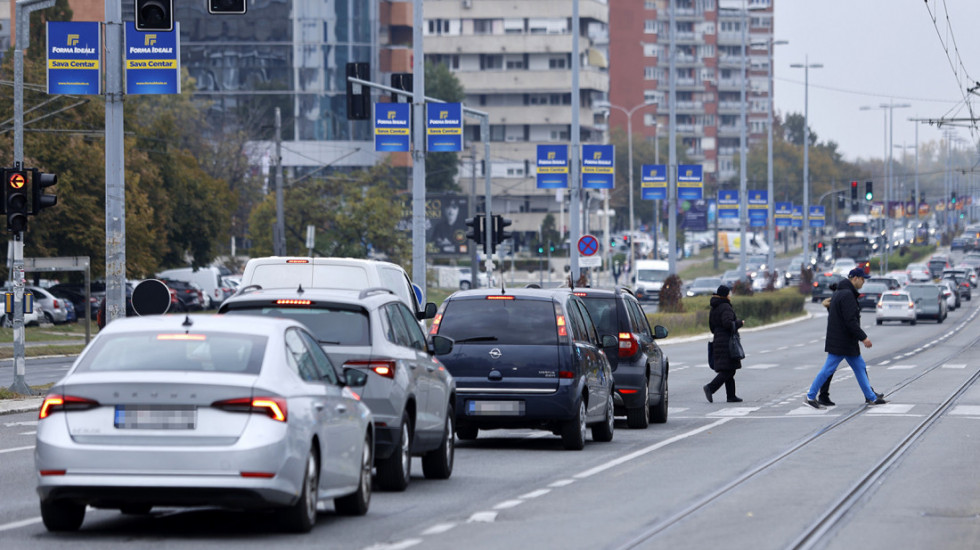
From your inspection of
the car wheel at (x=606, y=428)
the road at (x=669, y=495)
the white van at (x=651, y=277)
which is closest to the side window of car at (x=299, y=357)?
the road at (x=669, y=495)

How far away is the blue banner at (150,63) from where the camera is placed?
2581 centimetres

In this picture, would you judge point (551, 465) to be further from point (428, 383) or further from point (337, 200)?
point (337, 200)

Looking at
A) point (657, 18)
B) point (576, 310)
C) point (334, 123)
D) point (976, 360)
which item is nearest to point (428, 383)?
point (576, 310)

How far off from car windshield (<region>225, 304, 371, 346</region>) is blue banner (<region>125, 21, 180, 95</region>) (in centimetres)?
1347

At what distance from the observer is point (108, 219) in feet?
83.3

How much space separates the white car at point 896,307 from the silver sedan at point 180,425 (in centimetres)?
6194

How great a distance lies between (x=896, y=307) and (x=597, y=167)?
24848 mm

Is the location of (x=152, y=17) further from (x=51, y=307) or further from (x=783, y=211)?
(x=783, y=211)

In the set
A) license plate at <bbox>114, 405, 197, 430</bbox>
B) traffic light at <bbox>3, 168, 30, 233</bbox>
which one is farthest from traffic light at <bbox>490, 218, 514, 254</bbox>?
license plate at <bbox>114, 405, 197, 430</bbox>

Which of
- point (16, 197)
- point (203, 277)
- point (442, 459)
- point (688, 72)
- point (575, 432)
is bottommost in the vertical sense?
point (203, 277)

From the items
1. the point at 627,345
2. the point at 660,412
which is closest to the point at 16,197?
the point at 627,345

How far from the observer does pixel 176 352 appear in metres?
10.4

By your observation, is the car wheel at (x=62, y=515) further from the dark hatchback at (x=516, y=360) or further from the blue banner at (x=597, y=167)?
the blue banner at (x=597, y=167)

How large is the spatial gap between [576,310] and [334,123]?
9709 centimetres
